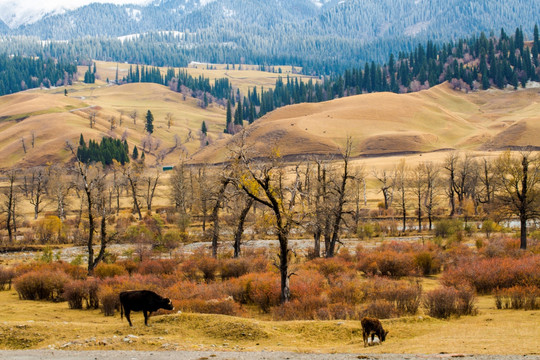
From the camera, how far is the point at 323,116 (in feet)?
567

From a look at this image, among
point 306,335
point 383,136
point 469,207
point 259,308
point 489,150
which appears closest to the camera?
point 306,335

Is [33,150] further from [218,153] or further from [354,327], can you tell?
[354,327]

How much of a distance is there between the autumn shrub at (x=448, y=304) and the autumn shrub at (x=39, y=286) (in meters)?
19.7

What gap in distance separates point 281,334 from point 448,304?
7430 mm

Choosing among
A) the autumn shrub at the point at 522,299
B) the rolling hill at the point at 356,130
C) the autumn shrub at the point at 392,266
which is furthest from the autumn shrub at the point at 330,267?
the rolling hill at the point at 356,130

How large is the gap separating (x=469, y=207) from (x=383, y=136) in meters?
79.0

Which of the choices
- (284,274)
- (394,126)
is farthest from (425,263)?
(394,126)

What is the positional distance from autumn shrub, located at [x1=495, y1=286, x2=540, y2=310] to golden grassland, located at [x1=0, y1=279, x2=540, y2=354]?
4.10 ft

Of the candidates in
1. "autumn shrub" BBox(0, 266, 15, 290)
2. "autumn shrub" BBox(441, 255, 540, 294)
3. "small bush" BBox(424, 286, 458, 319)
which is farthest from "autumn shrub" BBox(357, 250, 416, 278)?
"autumn shrub" BBox(0, 266, 15, 290)

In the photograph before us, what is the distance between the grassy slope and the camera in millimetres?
15438

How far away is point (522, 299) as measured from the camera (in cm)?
2184

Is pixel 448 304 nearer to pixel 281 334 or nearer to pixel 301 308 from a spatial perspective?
pixel 301 308

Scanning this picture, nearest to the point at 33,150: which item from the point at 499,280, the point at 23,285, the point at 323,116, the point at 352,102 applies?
the point at 323,116

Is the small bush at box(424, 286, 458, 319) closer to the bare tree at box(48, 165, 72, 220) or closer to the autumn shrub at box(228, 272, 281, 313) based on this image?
the autumn shrub at box(228, 272, 281, 313)
